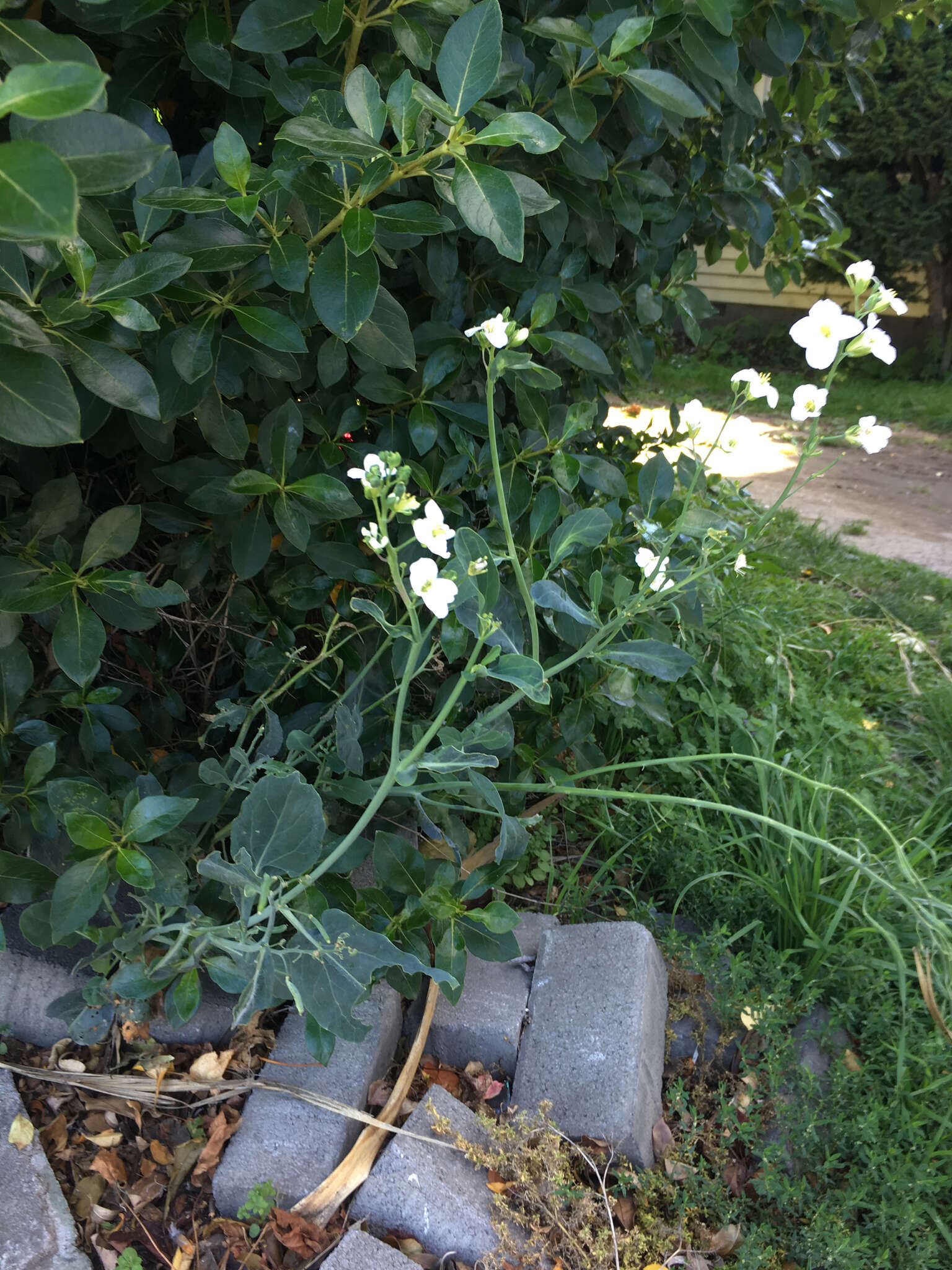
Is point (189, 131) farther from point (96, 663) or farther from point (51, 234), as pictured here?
point (51, 234)

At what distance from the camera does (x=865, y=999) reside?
71.2 inches

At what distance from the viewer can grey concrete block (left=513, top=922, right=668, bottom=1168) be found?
5.36ft

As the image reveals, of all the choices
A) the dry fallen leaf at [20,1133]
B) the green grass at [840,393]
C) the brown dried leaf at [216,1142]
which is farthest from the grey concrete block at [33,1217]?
the green grass at [840,393]

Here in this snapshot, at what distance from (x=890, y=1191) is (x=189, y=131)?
2.16 metres

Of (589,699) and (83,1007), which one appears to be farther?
(589,699)

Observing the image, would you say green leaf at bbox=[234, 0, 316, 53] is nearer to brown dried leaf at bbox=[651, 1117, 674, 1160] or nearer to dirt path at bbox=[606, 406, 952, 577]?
brown dried leaf at bbox=[651, 1117, 674, 1160]

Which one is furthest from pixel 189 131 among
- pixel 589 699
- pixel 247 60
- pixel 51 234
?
pixel 589 699

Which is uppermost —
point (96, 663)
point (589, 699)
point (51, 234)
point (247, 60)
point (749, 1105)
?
point (247, 60)

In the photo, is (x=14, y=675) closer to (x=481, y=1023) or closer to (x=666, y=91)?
(x=481, y=1023)

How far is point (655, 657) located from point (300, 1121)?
3.24ft

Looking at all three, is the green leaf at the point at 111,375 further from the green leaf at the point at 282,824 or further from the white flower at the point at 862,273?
the white flower at the point at 862,273

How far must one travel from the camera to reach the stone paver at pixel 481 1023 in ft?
5.90

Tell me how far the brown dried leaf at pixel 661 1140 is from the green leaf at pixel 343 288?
4.77ft

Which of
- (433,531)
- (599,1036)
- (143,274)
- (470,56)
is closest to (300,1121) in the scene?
(599,1036)
